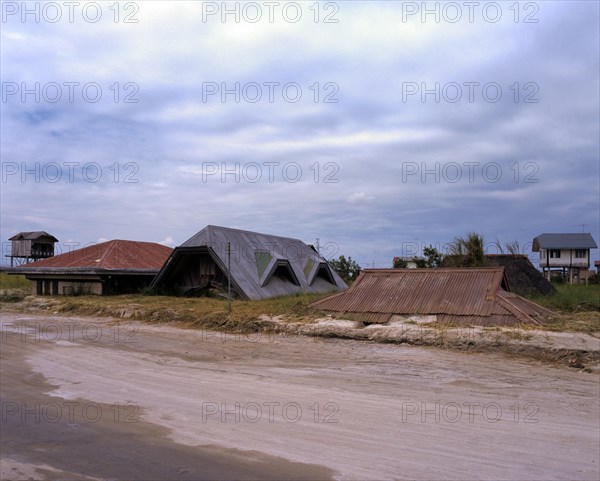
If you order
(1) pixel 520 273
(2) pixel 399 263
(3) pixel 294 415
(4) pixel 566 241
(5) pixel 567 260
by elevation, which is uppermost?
(4) pixel 566 241

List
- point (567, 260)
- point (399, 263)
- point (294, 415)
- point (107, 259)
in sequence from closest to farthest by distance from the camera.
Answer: point (294, 415)
point (107, 259)
point (399, 263)
point (567, 260)

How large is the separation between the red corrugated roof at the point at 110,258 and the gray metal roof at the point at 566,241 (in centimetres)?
4150

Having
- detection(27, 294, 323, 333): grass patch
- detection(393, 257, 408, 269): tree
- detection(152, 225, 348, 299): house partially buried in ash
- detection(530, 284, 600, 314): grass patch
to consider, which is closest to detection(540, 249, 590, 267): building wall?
detection(393, 257, 408, 269): tree

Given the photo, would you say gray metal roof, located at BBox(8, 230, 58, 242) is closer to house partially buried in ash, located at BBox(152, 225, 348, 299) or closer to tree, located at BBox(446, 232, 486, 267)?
house partially buried in ash, located at BBox(152, 225, 348, 299)

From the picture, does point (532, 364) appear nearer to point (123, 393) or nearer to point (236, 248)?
Result: point (123, 393)

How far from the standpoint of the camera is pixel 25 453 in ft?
20.9

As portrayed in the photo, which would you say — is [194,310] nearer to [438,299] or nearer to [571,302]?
[438,299]

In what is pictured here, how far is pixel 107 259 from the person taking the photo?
29922 mm

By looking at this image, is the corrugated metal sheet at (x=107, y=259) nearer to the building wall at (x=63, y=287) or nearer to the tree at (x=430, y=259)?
the building wall at (x=63, y=287)

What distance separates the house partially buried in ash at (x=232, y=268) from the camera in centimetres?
2603

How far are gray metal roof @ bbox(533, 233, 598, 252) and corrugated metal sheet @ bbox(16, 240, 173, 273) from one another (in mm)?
41601

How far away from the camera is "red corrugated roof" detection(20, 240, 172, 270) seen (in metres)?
29.5

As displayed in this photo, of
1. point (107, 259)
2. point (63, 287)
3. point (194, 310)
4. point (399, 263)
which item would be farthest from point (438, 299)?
point (399, 263)

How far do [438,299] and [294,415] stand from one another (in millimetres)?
10845
